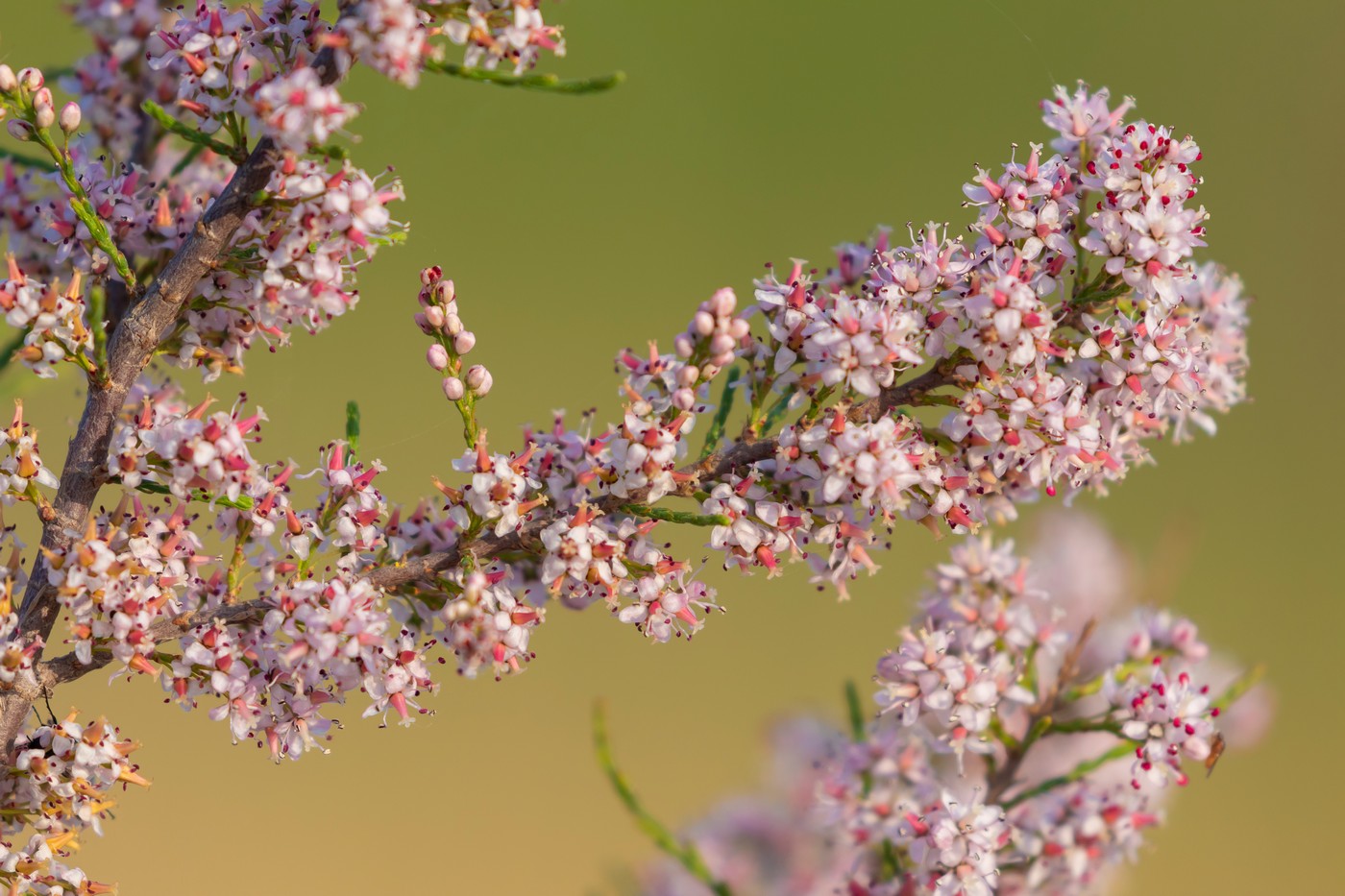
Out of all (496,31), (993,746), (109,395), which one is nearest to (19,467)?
(109,395)

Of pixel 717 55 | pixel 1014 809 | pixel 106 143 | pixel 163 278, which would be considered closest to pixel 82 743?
pixel 163 278

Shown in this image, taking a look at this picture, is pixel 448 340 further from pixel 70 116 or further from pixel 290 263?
pixel 70 116

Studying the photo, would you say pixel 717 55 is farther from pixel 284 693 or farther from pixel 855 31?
pixel 284 693

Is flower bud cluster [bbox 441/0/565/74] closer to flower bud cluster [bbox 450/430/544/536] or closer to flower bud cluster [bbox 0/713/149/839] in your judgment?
flower bud cluster [bbox 450/430/544/536]

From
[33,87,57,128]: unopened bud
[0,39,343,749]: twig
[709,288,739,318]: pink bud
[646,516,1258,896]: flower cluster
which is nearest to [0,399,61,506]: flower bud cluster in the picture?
[0,39,343,749]: twig

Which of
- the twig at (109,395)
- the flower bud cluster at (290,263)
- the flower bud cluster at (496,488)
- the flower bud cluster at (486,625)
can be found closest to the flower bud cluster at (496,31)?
the flower bud cluster at (290,263)

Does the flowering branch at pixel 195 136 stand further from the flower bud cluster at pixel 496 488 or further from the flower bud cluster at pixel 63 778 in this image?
the flower bud cluster at pixel 63 778
